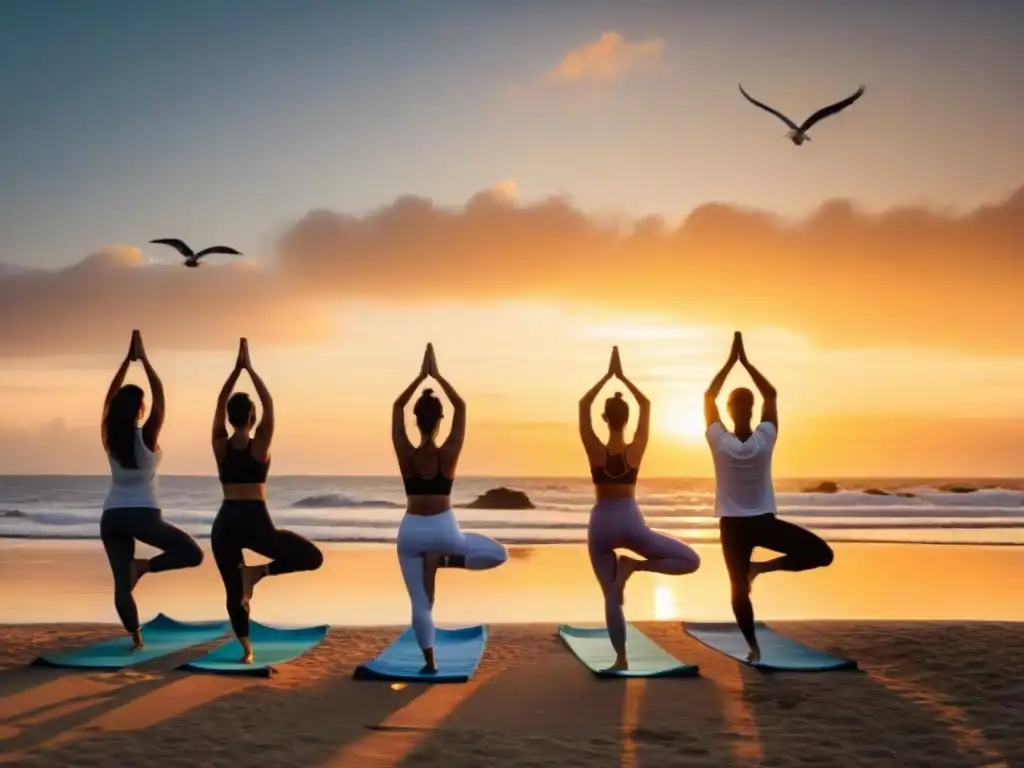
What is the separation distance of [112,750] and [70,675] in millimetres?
2367

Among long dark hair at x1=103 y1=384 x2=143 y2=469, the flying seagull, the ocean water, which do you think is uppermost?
the flying seagull

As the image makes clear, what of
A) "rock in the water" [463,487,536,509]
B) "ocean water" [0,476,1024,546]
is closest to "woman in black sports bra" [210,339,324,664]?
"ocean water" [0,476,1024,546]

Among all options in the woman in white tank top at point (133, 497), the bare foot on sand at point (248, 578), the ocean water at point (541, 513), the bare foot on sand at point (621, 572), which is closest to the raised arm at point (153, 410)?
the woman in white tank top at point (133, 497)

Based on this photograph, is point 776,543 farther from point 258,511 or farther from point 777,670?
point 258,511

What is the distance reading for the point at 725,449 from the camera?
790 centimetres

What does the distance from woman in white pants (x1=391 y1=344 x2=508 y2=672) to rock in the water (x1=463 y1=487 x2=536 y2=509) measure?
103ft

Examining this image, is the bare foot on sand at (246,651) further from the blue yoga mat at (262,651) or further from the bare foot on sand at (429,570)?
the bare foot on sand at (429,570)

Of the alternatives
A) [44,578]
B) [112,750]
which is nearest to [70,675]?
[112,750]

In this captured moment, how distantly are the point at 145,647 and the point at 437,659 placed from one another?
2526 mm

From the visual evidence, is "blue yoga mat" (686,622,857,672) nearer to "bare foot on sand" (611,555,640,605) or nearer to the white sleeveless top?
"bare foot on sand" (611,555,640,605)

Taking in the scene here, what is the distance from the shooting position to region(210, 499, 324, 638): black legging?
7.83 meters

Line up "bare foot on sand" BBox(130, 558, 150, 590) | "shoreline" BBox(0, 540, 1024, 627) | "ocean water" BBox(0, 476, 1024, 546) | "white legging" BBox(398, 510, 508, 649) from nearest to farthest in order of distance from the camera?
1. "white legging" BBox(398, 510, 508, 649)
2. "bare foot on sand" BBox(130, 558, 150, 590)
3. "shoreline" BBox(0, 540, 1024, 627)
4. "ocean water" BBox(0, 476, 1024, 546)

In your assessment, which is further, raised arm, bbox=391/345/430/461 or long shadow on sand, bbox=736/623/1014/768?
raised arm, bbox=391/345/430/461

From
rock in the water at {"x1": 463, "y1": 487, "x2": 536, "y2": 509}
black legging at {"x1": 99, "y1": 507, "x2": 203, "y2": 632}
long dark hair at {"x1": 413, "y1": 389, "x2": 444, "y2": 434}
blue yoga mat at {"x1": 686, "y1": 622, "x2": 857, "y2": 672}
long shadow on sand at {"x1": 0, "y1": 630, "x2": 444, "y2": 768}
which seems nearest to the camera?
long shadow on sand at {"x1": 0, "y1": 630, "x2": 444, "y2": 768}
